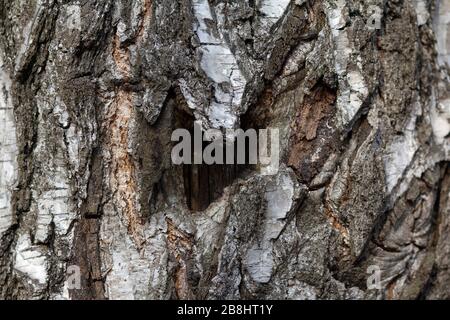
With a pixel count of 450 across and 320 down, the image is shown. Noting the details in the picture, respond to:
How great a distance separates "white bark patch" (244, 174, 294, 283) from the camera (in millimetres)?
1717

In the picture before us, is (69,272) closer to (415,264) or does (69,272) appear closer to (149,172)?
(149,172)

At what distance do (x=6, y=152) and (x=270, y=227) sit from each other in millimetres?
729

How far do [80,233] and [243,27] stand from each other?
70 cm

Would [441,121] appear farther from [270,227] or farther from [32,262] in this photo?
[32,262]

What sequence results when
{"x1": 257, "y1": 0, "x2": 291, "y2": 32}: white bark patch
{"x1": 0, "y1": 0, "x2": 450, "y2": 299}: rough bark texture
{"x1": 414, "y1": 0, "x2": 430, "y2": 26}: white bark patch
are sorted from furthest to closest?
{"x1": 414, "y1": 0, "x2": 430, "y2": 26}: white bark patch → {"x1": 257, "y1": 0, "x2": 291, "y2": 32}: white bark patch → {"x1": 0, "y1": 0, "x2": 450, "y2": 299}: rough bark texture

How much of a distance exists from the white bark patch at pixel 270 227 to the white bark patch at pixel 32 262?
1.79ft

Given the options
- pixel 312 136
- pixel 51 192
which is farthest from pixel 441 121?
pixel 51 192

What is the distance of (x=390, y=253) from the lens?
182 cm

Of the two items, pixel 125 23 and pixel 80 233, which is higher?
pixel 125 23

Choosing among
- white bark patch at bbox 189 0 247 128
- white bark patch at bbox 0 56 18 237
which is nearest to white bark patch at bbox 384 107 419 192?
white bark patch at bbox 189 0 247 128

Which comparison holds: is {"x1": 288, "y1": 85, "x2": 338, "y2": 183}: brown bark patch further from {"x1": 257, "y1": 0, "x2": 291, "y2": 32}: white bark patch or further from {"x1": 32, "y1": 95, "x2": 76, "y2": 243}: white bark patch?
{"x1": 32, "y1": 95, "x2": 76, "y2": 243}: white bark patch

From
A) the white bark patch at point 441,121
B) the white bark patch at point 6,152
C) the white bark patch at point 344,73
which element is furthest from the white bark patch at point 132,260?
the white bark patch at point 441,121

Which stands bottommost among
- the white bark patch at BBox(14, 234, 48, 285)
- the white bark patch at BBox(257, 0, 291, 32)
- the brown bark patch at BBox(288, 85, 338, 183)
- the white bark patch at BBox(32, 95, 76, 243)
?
the white bark patch at BBox(14, 234, 48, 285)
